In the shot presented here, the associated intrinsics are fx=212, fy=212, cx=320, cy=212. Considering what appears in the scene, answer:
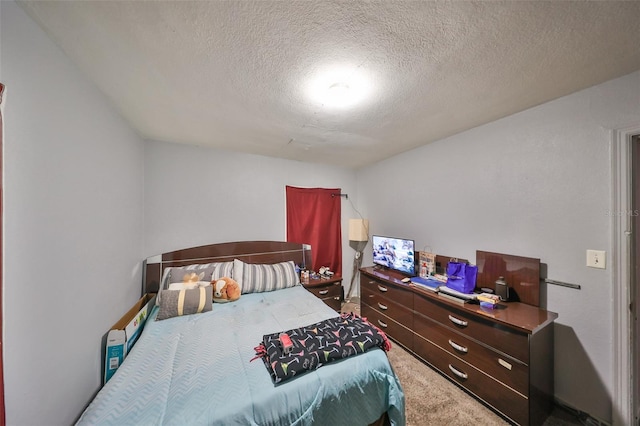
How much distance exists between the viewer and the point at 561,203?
164cm

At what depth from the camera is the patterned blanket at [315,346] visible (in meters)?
1.22

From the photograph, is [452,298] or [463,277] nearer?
[452,298]

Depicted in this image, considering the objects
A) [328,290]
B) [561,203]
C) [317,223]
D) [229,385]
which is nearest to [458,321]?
[561,203]

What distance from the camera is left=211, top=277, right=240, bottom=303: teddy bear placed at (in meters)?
2.20

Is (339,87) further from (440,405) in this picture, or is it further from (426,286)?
(440,405)

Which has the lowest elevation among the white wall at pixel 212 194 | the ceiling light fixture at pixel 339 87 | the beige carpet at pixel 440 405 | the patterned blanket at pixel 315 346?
the beige carpet at pixel 440 405

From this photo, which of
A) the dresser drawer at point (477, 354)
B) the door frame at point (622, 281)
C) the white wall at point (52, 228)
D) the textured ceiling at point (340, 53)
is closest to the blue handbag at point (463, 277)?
the dresser drawer at point (477, 354)

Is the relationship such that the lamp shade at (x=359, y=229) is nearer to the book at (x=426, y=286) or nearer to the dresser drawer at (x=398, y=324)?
the dresser drawer at (x=398, y=324)

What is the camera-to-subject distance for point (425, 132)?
2289 mm

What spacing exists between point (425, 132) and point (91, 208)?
9.59 ft

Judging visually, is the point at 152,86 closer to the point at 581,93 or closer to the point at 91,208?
the point at 91,208

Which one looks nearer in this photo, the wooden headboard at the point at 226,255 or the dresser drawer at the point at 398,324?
the dresser drawer at the point at 398,324

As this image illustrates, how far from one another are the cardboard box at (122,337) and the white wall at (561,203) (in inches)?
123

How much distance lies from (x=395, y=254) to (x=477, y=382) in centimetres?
142
